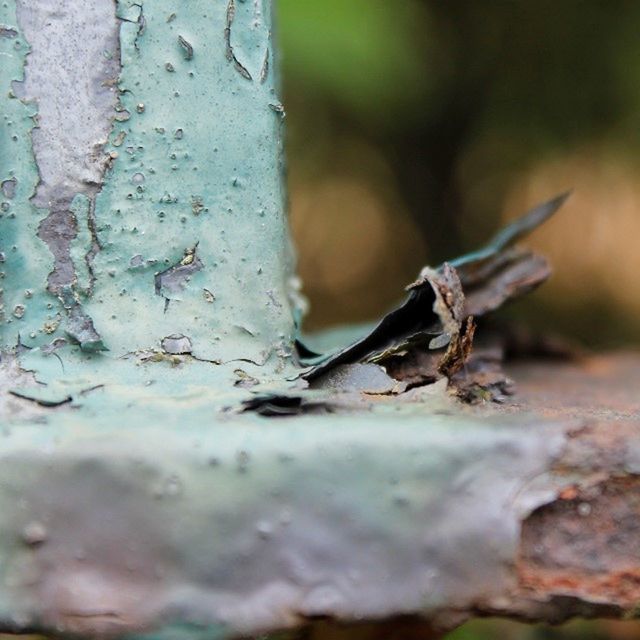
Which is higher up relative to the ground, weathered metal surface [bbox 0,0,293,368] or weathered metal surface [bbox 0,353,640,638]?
weathered metal surface [bbox 0,0,293,368]

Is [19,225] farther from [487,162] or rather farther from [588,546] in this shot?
[487,162]

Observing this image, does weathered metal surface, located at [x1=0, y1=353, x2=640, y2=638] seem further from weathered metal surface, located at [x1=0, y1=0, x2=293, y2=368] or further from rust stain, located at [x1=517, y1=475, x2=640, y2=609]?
weathered metal surface, located at [x1=0, y1=0, x2=293, y2=368]

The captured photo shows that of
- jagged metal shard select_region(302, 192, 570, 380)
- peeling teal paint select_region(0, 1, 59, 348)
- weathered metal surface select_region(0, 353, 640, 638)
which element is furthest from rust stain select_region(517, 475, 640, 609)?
peeling teal paint select_region(0, 1, 59, 348)

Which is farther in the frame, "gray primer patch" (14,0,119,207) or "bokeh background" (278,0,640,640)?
"bokeh background" (278,0,640,640)

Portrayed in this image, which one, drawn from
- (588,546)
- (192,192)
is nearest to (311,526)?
(588,546)

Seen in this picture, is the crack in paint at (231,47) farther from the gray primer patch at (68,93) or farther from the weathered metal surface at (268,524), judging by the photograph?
the weathered metal surface at (268,524)

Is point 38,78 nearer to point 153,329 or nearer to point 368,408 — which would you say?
point 153,329
